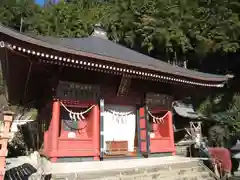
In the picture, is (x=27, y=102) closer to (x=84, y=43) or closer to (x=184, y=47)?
(x=84, y=43)

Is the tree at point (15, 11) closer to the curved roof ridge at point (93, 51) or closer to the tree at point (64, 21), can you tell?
the tree at point (64, 21)

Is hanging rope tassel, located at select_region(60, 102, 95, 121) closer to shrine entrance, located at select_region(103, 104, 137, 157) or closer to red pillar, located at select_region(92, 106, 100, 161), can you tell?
red pillar, located at select_region(92, 106, 100, 161)

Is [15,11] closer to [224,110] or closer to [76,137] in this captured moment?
→ [224,110]

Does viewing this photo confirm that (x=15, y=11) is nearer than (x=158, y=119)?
No

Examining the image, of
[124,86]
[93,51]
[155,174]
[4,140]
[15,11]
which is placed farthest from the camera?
[15,11]

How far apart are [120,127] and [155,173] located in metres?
3.41

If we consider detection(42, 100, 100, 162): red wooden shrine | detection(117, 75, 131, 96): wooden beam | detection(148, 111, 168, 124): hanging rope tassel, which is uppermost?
detection(117, 75, 131, 96): wooden beam

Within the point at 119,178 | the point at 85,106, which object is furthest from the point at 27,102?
the point at 119,178

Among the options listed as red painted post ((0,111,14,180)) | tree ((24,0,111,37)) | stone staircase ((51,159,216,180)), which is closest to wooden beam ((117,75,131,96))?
stone staircase ((51,159,216,180))

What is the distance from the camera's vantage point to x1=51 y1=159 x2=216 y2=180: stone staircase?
22.1 ft

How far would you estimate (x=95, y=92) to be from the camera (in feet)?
31.1

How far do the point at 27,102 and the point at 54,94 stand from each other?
754 cm

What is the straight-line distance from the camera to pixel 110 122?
34.8ft

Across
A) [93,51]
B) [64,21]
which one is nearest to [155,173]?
[93,51]
